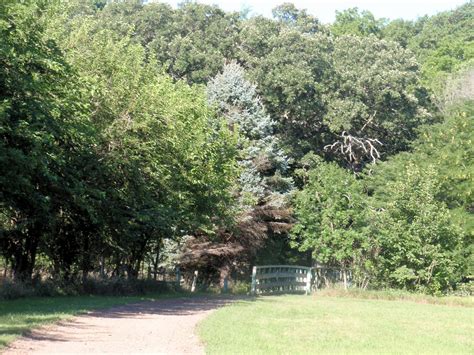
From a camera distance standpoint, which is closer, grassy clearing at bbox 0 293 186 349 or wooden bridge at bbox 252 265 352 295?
grassy clearing at bbox 0 293 186 349

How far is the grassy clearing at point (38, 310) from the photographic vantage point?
12656mm

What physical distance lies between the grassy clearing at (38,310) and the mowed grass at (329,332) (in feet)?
10.2

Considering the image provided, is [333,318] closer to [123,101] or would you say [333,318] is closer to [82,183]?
[82,183]

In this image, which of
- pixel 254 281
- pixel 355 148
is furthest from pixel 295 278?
pixel 355 148

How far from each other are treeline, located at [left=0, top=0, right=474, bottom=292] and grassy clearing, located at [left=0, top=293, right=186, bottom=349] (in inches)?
93.9

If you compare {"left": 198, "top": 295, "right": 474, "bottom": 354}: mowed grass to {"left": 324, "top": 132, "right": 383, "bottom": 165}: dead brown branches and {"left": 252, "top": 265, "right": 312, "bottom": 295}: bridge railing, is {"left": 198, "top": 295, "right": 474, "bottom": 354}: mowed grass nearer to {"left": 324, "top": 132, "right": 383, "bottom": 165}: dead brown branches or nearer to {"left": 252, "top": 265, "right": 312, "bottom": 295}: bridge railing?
{"left": 252, "top": 265, "right": 312, "bottom": 295}: bridge railing

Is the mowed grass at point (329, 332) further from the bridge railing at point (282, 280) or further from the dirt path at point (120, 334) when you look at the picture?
the bridge railing at point (282, 280)

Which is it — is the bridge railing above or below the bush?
above


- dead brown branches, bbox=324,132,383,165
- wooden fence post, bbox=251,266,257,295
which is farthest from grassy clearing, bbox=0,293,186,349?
dead brown branches, bbox=324,132,383,165

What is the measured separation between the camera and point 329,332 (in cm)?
1470

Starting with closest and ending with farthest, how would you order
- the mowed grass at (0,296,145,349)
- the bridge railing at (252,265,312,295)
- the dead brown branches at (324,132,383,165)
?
the mowed grass at (0,296,145,349)
the bridge railing at (252,265,312,295)
the dead brown branches at (324,132,383,165)

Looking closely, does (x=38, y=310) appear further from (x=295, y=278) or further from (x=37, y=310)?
(x=295, y=278)

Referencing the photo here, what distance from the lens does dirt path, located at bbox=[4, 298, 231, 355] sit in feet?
37.1

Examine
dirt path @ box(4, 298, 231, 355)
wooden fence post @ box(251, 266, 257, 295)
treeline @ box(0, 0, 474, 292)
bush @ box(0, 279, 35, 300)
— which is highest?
treeline @ box(0, 0, 474, 292)
